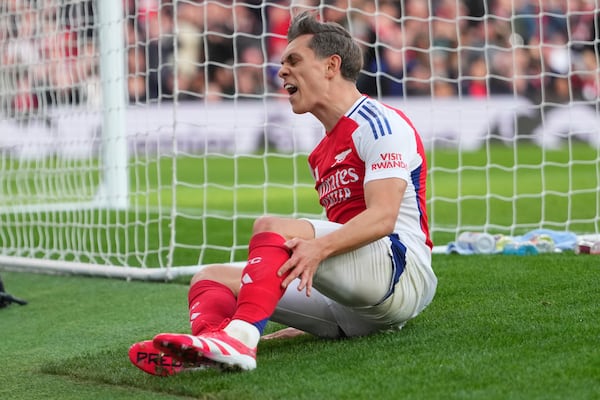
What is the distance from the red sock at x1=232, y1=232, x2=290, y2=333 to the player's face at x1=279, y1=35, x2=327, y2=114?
2.02ft

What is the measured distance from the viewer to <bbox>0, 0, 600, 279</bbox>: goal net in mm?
7379

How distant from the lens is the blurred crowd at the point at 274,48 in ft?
27.5

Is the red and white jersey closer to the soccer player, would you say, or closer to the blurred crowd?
the soccer player

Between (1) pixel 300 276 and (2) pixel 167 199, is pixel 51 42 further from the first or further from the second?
(1) pixel 300 276

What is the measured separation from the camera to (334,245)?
3.32m

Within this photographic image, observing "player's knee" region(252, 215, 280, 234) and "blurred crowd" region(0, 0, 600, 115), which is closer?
"player's knee" region(252, 215, 280, 234)

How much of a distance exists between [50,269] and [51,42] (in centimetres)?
224

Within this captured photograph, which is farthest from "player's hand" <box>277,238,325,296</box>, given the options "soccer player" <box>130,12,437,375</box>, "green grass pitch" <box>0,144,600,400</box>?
"green grass pitch" <box>0,144,600,400</box>

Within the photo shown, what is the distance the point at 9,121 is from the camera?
8734 millimetres

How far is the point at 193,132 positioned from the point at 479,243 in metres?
11.2

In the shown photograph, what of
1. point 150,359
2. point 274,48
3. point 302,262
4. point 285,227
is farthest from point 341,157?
point 274,48

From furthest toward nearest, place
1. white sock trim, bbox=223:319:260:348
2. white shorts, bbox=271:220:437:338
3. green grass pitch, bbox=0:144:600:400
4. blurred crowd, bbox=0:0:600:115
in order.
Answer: blurred crowd, bbox=0:0:600:115, white shorts, bbox=271:220:437:338, white sock trim, bbox=223:319:260:348, green grass pitch, bbox=0:144:600:400

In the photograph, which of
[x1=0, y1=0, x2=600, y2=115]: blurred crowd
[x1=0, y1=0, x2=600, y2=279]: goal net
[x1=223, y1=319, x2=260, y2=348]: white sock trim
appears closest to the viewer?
[x1=223, y1=319, x2=260, y2=348]: white sock trim

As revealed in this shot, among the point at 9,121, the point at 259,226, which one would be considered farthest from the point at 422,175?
the point at 9,121
